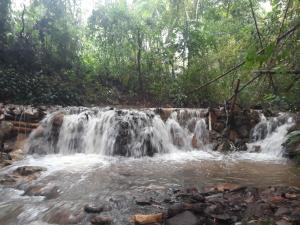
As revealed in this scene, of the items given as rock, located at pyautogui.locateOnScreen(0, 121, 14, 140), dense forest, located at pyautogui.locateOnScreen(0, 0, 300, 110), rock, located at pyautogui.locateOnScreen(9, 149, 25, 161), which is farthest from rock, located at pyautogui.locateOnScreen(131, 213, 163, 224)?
dense forest, located at pyautogui.locateOnScreen(0, 0, 300, 110)

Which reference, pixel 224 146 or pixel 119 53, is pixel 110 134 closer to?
pixel 224 146

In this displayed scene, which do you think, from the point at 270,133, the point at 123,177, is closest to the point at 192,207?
the point at 123,177

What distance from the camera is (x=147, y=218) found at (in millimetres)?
3117

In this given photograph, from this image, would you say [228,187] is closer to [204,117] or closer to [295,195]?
[295,195]

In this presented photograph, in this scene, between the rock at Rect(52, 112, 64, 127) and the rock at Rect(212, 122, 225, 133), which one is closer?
the rock at Rect(52, 112, 64, 127)

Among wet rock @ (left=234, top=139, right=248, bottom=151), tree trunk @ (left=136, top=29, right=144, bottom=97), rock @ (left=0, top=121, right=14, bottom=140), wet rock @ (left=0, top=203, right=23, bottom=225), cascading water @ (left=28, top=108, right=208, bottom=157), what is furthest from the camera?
tree trunk @ (left=136, top=29, right=144, bottom=97)

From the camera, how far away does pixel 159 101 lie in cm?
1300

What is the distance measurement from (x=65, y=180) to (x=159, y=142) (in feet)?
12.2

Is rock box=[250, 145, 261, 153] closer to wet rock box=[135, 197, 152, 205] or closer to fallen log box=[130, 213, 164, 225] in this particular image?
wet rock box=[135, 197, 152, 205]

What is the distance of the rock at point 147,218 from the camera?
308cm

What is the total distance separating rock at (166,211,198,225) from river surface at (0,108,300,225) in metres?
0.42

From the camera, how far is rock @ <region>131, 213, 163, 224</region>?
10.1 feet

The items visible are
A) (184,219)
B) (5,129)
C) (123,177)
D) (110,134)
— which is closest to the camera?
(184,219)

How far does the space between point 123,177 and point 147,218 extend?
83.2 inches
